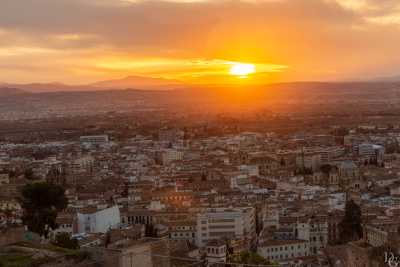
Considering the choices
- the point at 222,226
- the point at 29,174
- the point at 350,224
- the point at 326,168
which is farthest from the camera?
the point at 326,168

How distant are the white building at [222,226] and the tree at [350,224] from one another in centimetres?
334

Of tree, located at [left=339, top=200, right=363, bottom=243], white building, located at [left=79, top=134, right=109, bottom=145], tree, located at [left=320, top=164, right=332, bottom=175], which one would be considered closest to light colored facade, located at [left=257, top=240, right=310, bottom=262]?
tree, located at [left=339, top=200, right=363, bottom=243]

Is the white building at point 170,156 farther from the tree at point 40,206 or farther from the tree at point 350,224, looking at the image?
the tree at point 40,206

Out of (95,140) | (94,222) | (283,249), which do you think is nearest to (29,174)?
(94,222)

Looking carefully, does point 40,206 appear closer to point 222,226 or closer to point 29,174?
point 222,226

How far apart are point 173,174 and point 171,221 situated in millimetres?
16954

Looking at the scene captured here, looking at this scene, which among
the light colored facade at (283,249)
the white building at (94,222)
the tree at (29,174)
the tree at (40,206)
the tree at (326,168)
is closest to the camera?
the tree at (40,206)

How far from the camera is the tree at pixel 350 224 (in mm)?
26716

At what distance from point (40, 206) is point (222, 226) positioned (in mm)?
7737

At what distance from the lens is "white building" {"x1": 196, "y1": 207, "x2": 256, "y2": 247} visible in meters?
28.1

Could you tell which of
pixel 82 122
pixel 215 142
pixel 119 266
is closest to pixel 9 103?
pixel 82 122

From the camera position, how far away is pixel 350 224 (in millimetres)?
27438

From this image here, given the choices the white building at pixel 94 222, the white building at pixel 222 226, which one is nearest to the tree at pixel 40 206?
the white building at pixel 94 222

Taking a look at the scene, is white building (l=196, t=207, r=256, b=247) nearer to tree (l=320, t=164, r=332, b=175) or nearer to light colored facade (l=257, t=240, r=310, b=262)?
light colored facade (l=257, t=240, r=310, b=262)
